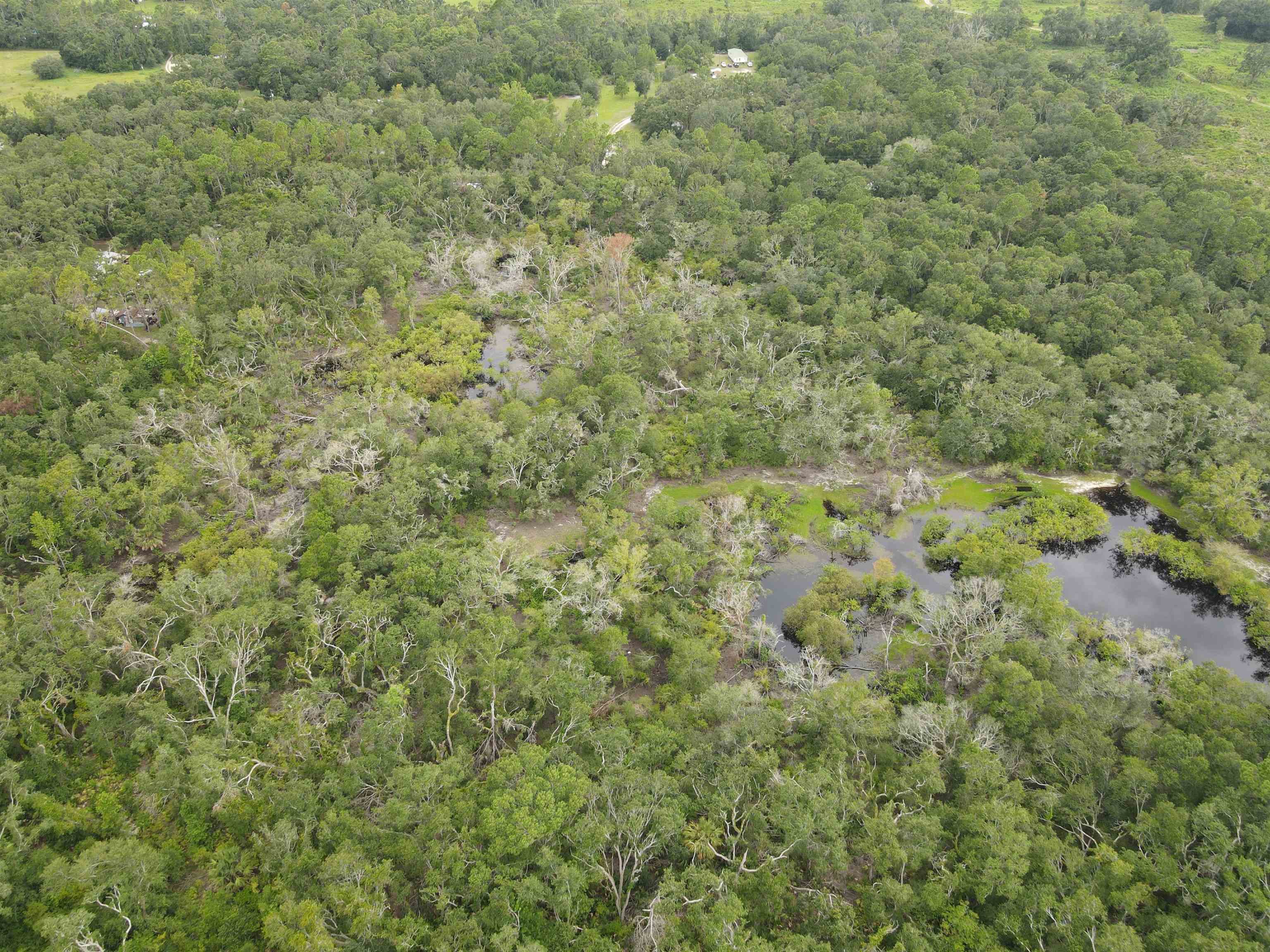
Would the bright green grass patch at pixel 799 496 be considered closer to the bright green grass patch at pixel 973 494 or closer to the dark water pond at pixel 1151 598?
the bright green grass patch at pixel 973 494

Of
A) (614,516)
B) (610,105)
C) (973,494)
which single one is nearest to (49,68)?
(610,105)

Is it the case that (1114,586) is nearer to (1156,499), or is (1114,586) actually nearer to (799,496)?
(1156,499)

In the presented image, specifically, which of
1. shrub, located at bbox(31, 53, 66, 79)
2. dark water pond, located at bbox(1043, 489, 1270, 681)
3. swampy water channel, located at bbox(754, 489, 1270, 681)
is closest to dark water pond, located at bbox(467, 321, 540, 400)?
swampy water channel, located at bbox(754, 489, 1270, 681)

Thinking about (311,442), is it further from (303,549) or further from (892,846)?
(892,846)

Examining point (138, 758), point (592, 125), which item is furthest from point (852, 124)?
point (138, 758)

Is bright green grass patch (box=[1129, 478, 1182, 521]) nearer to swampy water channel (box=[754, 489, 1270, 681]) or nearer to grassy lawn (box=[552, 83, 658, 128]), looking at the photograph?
swampy water channel (box=[754, 489, 1270, 681])
